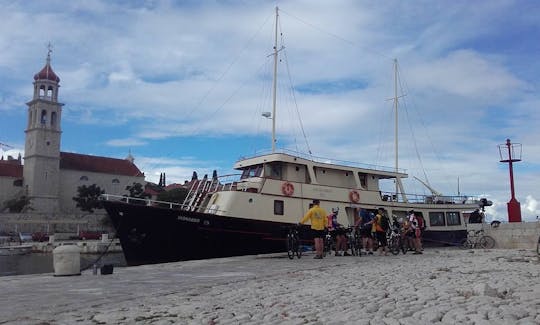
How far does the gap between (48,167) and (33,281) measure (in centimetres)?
8842

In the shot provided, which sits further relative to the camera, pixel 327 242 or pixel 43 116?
pixel 43 116

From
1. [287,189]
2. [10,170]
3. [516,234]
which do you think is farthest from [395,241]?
[10,170]

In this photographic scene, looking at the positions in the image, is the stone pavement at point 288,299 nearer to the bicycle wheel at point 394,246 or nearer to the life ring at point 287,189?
the bicycle wheel at point 394,246

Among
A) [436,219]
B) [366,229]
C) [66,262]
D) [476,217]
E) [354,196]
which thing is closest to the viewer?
[66,262]

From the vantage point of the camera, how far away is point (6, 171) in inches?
3605

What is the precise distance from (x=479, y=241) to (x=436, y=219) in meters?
2.99

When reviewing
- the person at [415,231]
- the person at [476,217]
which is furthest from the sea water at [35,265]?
the person at [476,217]

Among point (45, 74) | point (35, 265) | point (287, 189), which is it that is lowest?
point (35, 265)

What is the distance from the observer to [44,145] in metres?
90.2

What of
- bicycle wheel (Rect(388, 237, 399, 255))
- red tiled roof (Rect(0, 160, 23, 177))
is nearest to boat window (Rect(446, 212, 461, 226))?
bicycle wheel (Rect(388, 237, 399, 255))

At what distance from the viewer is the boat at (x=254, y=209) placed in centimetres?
1720

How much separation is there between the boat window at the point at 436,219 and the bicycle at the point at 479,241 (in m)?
1.66

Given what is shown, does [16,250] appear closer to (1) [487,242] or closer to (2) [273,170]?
(2) [273,170]

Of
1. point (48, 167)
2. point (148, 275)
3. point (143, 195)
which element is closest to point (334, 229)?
point (148, 275)
